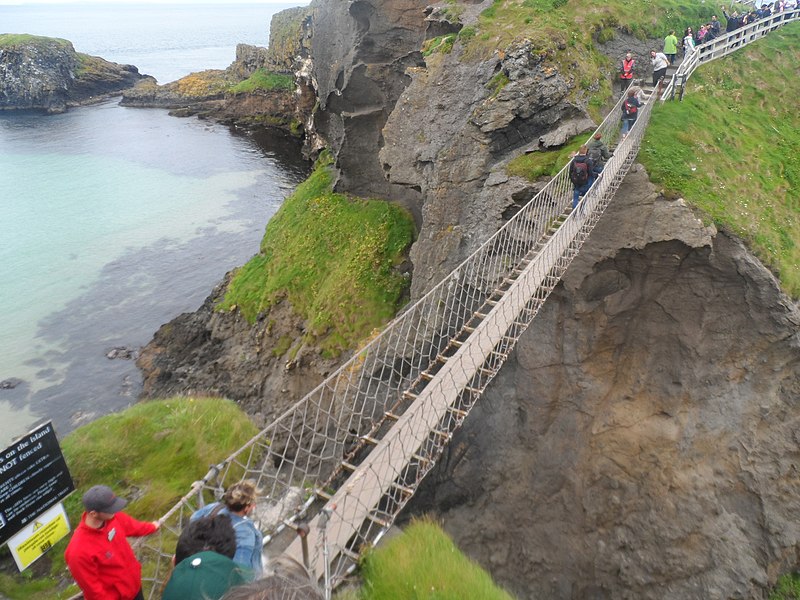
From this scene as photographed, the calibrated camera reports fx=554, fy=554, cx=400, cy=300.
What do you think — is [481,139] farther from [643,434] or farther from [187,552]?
[187,552]

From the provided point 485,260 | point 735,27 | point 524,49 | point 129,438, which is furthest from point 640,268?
point 735,27

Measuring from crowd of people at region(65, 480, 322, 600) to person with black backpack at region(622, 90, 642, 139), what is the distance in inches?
467

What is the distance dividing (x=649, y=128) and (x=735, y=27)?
449 inches

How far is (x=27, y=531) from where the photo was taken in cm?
560

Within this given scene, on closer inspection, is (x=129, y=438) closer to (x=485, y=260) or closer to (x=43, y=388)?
(x=485, y=260)

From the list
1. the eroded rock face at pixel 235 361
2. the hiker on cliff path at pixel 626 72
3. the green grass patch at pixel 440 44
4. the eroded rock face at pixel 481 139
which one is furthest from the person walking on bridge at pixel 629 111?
the eroded rock face at pixel 235 361

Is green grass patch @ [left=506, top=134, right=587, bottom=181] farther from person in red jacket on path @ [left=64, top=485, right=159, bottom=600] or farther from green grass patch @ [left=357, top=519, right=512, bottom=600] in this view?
person in red jacket on path @ [left=64, top=485, right=159, bottom=600]

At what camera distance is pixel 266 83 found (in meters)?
56.3

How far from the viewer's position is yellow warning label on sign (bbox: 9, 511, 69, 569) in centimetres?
553

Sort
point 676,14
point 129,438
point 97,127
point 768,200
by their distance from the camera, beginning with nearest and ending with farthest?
point 129,438
point 768,200
point 676,14
point 97,127

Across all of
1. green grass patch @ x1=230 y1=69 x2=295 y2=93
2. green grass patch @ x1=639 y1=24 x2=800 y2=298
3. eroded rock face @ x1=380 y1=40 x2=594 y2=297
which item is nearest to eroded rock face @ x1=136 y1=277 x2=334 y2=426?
eroded rock face @ x1=380 y1=40 x2=594 y2=297

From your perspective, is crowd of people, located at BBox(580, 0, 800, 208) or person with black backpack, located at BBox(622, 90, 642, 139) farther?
person with black backpack, located at BBox(622, 90, 642, 139)

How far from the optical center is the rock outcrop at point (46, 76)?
A: 6138 centimetres

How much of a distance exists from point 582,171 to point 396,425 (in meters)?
6.27
